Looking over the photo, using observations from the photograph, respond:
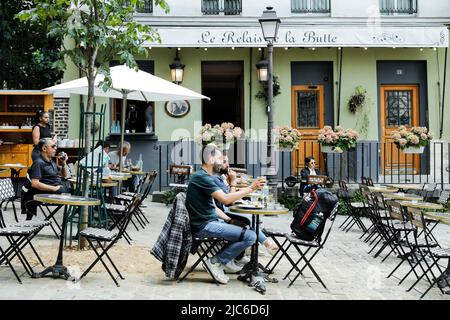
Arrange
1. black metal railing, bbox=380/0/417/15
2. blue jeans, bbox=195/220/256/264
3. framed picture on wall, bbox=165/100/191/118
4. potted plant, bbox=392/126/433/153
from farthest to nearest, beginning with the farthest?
black metal railing, bbox=380/0/417/15, framed picture on wall, bbox=165/100/191/118, potted plant, bbox=392/126/433/153, blue jeans, bbox=195/220/256/264

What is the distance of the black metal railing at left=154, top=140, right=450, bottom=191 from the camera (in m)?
14.9

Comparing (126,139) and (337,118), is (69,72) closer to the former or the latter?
(126,139)

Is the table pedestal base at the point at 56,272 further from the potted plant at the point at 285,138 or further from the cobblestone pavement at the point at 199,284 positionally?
the potted plant at the point at 285,138

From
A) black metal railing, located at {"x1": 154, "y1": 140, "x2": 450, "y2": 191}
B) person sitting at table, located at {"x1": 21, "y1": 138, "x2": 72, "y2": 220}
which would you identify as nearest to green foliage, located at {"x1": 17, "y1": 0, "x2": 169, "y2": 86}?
person sitting at table, located at {"x1": 21, "y1": 138, "x2": 72, "y2": 220}

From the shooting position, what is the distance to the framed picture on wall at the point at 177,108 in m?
15.6

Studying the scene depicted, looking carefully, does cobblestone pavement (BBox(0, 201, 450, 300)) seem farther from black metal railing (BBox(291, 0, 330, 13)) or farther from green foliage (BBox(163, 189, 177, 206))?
black metal railing (BBox(291, 0, 330, 13))

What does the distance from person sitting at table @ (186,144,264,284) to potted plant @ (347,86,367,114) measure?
9.91 meters

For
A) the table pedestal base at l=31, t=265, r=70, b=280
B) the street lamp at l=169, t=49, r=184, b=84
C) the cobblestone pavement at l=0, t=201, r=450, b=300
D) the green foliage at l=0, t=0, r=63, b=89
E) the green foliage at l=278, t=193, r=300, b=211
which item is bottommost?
the cobblestone pavement at l=0, t=201, r=450, b=300

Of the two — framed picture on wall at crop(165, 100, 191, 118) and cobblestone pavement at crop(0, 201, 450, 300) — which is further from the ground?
framed picture on wall at crop(165, 100, 191, 118)

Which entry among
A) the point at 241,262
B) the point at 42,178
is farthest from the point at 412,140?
the point at 42,178

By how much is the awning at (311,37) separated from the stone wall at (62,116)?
2.88 m

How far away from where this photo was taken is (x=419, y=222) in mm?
6023

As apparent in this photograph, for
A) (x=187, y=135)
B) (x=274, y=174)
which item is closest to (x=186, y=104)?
(x=187, y=135)

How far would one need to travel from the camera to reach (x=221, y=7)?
15805 mm
